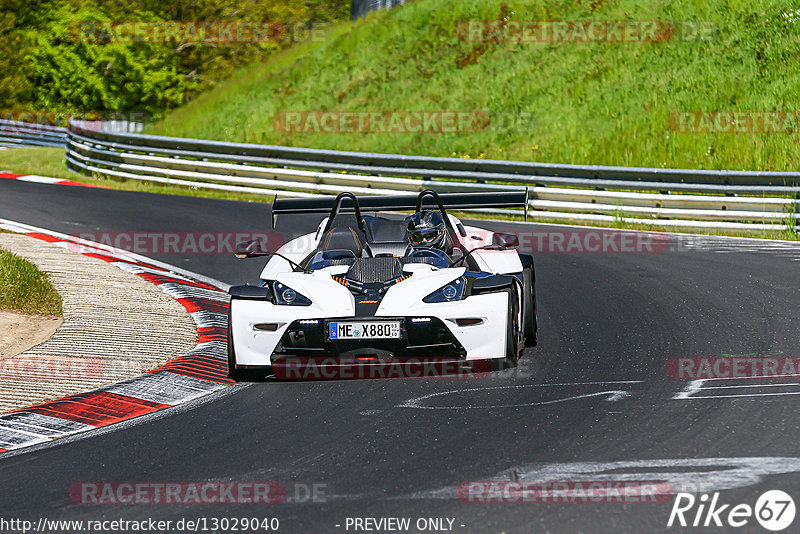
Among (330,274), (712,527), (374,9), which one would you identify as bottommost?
(712,527)

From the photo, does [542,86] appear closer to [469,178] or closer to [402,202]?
[469,178]

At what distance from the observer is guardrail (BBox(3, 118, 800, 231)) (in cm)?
1650

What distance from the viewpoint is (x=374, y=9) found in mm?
37281

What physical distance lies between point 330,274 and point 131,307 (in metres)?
3.30

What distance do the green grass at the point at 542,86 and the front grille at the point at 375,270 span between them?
14596 mm

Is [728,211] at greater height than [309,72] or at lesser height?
lesser

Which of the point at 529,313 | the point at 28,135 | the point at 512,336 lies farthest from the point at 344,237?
the point at 28,135

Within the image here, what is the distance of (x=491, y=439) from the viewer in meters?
6.15

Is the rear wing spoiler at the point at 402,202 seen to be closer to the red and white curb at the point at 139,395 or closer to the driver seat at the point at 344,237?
the driver seat at the point at 344,237

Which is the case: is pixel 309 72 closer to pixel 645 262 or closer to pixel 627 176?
pixel 627 176

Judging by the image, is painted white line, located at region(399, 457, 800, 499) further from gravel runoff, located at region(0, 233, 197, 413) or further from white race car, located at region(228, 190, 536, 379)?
gravel runoff, located at region(0, 233, 197, 413)

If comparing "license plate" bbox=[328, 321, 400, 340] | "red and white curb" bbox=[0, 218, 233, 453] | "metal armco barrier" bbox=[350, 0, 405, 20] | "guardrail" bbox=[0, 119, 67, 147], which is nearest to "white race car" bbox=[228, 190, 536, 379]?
"license plate" bbox=[328, 321, 400, 340]

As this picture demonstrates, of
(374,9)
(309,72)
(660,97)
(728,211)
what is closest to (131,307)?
(728,211)

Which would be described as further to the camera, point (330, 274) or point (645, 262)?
point (645, 262)
